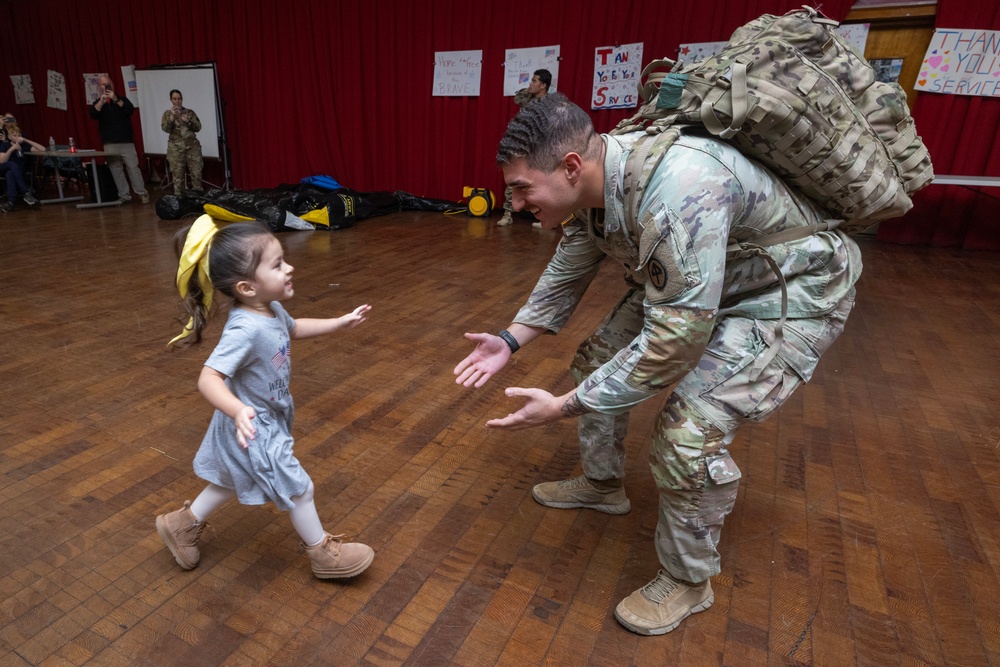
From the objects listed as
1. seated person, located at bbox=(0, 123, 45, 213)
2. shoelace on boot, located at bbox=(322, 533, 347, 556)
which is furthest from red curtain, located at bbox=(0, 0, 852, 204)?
shoelace on boot, located at bbox=(322, 533, 347, 556)

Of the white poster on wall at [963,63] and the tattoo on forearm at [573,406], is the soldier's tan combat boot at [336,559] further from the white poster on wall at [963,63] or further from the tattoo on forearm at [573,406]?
the white poster on wall at [963,63]

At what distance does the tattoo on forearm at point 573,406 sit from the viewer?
119 centimetres

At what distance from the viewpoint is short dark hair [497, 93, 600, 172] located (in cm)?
113

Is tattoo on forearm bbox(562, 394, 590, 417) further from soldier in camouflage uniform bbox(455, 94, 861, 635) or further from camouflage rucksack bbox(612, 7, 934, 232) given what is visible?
camouflage rucksack bbox(612, 7, 934, 232)

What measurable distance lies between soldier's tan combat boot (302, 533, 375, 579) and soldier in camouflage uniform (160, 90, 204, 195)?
6770 mm

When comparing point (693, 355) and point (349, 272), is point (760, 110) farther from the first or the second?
point (349, 272)

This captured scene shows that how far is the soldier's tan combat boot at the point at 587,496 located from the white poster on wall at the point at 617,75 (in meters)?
5.02

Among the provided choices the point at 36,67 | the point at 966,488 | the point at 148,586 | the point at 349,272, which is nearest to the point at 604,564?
the point at 148,586

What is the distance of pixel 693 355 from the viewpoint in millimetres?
1101

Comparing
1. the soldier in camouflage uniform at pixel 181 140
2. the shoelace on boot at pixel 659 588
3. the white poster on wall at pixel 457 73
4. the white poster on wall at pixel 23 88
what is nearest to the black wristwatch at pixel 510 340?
the shoelace on boot at pixel 659 588

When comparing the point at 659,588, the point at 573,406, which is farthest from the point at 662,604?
the point at 573,406

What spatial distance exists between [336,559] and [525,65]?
6183mm

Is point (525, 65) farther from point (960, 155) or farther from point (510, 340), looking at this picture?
point (510, 340)

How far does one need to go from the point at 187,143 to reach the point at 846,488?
25.5 feet
